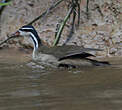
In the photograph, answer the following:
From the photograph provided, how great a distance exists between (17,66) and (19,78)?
1362 millimetres

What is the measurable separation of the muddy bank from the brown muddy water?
128 cm

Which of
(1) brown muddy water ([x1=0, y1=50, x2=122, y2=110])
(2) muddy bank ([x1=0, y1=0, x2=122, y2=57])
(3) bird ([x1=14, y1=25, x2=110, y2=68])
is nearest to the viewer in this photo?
(1) brown muddy water ([x1=0, y1=50, x2=122, y2=110])

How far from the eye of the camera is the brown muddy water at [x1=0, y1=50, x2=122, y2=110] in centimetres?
434

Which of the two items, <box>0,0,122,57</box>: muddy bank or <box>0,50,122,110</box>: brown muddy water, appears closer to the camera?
<box>0,50,122,110</box>: brown muddy water

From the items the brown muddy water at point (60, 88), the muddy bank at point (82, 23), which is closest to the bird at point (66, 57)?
the brown muddy water at point (60, 88)

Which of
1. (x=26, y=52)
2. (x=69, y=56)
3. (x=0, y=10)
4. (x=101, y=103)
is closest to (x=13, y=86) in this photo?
(x=101, y=103)

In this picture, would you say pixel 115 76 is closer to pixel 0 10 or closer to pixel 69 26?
pixel 69 26

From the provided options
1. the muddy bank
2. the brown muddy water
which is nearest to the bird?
the brown muddy water

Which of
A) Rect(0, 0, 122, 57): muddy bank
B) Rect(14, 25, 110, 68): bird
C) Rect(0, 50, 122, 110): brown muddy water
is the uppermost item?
Rect(0, 0, 122, 57): muddy bank

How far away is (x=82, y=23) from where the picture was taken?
30.9 feet

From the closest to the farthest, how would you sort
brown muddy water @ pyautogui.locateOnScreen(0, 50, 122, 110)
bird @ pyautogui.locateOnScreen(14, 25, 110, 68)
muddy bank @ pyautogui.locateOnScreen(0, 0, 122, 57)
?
1. brown muddy water @ pyautogui.locateOnScreen(0, 50, 122, 110)
2. bird @ pyautogui.locateOnScreen(14, 25, 110, 68)
3. muddy bank @ pyautogui.locateOnScreen(0, 0, 122, 57)

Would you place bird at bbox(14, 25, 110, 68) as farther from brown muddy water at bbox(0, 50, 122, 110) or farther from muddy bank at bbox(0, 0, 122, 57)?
muddy bank at bbox(0, 0, 122, 57)

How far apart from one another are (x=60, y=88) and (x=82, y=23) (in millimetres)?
4403

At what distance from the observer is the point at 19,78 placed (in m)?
6.26
